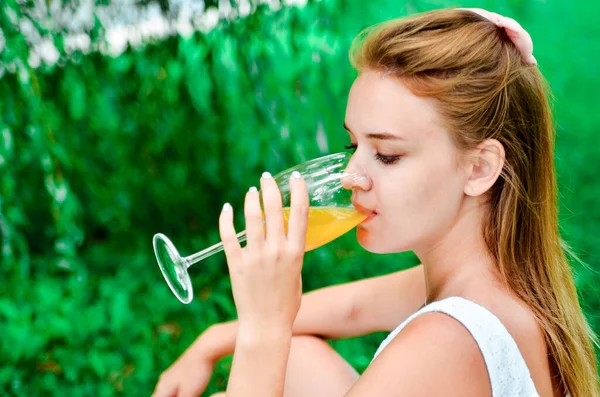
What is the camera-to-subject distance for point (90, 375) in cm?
322

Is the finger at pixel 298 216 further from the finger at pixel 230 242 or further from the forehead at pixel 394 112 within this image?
the forehead at pixel 394 112

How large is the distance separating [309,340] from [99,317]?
1652 millimetres

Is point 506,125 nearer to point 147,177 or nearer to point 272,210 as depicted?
point 272,210

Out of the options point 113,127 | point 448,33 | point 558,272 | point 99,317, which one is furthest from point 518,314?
point 113,127

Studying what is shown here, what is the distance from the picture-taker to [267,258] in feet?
4.91

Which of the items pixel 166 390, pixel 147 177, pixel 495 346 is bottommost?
pixel 147 177

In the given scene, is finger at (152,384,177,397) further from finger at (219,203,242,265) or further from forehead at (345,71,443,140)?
forehead at (345,71,443,140)

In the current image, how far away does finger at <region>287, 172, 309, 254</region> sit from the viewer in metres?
1.51

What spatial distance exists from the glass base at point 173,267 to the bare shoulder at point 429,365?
44cm

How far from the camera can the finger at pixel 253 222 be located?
149cm

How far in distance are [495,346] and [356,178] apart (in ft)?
1.49

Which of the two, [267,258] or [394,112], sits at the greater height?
[394,112]

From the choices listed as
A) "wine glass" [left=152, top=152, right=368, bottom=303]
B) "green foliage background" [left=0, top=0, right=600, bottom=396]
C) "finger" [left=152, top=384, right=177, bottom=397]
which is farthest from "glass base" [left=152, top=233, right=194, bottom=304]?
"green foliage background" [left=0, top=0, right=600, bottom=396]

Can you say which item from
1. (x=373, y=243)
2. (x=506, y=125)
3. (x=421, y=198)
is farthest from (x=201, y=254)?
(x=506, y=125)
